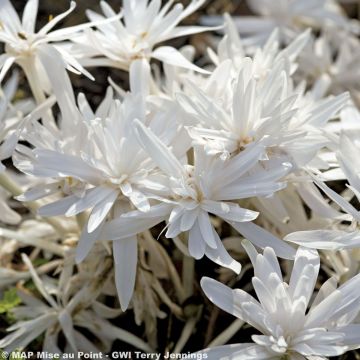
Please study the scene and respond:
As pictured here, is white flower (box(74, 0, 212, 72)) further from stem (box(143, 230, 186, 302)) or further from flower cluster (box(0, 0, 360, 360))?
stem (box(143, 230, 186, 302))

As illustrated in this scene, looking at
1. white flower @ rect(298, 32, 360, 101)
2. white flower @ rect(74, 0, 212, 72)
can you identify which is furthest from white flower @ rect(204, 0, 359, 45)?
white flower @ rect(74, 0, 212, 72)

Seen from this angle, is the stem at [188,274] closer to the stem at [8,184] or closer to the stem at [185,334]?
the stem at [185,334]

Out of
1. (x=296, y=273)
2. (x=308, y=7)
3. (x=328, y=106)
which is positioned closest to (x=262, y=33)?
(x=308, y=7)

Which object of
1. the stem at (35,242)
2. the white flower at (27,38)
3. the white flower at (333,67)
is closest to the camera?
the white flower at (27,38)

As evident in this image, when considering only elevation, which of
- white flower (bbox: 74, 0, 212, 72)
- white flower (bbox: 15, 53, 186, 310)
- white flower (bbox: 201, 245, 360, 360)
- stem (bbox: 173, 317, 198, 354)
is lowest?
stem (bbox: 173, 317, 198, 354)

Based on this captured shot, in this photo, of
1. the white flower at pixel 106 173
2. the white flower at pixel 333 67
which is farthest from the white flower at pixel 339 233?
the white flower at pixel 333 67

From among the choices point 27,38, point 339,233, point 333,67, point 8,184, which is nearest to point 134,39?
point 27,38

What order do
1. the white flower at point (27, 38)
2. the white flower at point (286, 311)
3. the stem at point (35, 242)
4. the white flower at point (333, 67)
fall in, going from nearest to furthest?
the white flower at point (286, 311) → the white flower at point (27, 38) → the stem at point (35, 242) → the white flower at point (333, 67)

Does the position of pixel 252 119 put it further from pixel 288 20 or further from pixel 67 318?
pixel 288 20

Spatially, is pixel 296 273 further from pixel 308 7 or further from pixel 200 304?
pixel 308 7
